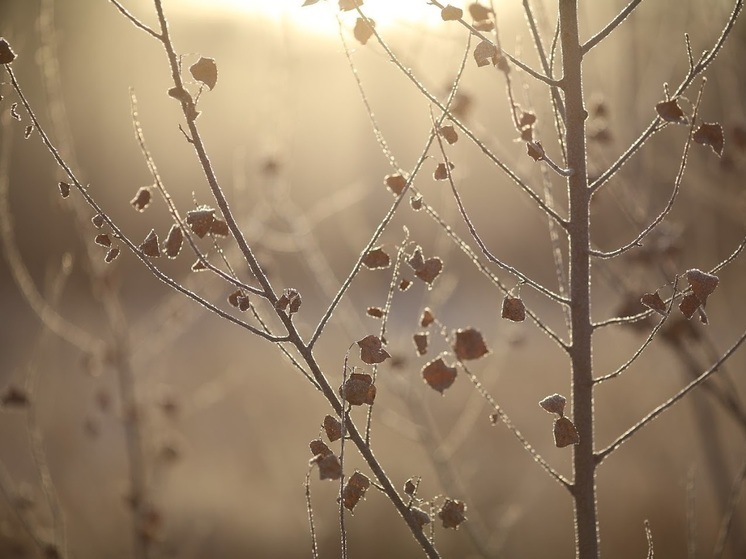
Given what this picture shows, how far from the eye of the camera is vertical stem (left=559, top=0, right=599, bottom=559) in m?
1.56

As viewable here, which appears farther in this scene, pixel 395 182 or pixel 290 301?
pixel 395 182

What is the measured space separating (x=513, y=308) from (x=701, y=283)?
Answer: 1.26 feet

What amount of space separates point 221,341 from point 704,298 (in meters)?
10.8

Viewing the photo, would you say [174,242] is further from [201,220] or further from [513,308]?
[513,308]

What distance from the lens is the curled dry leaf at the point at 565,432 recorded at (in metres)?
1.55

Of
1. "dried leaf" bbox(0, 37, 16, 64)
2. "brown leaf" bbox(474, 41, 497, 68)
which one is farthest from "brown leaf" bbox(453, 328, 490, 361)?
"dried leaf" bbox(0, 37, 16, 64)

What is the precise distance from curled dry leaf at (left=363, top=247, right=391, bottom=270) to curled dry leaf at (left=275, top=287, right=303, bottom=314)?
0.22 m

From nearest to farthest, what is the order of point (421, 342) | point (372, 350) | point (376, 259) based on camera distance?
point (372, 350) → point (376, 259) → point (421, 342)

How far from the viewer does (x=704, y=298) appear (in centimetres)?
155

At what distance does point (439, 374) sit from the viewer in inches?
68.4

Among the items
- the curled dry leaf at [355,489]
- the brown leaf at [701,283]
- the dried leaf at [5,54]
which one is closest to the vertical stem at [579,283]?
the brown leaf at [701,283]

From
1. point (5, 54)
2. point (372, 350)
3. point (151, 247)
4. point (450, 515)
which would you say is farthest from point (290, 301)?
point (5, 54)

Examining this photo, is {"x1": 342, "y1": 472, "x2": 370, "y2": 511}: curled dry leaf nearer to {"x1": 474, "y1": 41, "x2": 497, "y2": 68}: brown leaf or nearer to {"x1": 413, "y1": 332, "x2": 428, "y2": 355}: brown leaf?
{"x1": 413, "y1": 332, "x2": 428, "y2": 355}: brown leaf

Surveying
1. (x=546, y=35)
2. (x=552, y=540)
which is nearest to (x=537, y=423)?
(x=552, y=540)
